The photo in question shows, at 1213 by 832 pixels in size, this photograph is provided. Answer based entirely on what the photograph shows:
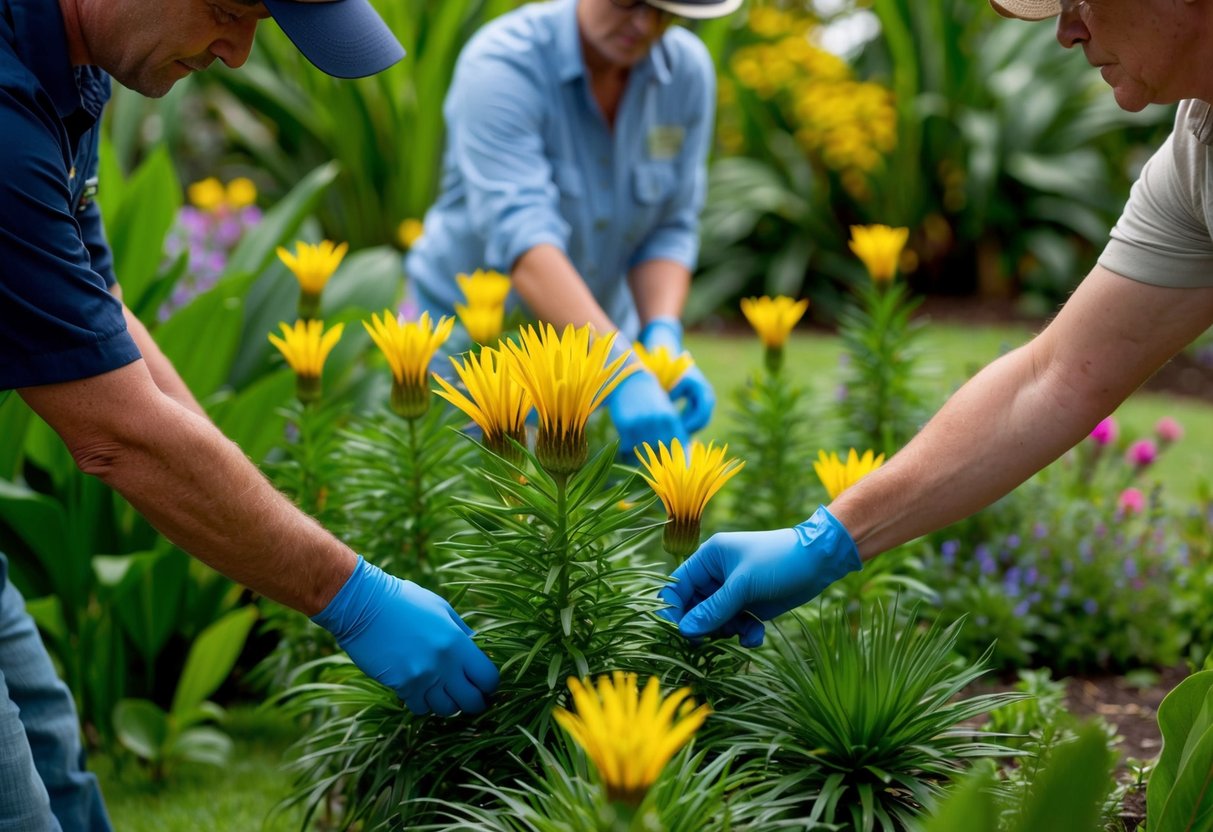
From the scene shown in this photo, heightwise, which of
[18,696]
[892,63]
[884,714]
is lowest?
[892,63]

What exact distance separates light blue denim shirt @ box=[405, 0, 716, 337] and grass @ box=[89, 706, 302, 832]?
1301mm

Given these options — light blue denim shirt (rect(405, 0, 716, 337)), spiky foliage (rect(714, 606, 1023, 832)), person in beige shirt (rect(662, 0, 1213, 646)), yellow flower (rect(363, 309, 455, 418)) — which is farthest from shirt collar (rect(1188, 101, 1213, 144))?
light blue denim shirt (rect(405, 0, 716, 337))

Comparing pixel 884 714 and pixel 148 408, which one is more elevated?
pixel 148 408

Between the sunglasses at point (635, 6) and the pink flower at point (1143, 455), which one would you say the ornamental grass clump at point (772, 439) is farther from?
the pink flower at point (1143, 455)

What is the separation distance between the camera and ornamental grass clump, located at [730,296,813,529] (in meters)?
3.06

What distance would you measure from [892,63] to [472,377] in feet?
24.5

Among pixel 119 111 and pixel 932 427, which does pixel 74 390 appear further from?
pixel 119 111

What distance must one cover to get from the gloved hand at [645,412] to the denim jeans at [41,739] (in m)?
1.26

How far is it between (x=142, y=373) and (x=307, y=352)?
0.69 m

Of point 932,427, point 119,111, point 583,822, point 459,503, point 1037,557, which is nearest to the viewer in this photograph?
point 583,822

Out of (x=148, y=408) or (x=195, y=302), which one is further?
(x=195, y=302)

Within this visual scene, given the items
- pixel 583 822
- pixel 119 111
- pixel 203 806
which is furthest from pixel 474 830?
pixel 119 111

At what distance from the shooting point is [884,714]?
1766 millimetres

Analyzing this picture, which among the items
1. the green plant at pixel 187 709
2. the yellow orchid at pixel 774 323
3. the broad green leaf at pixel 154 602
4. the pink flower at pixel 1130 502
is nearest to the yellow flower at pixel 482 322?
the yellow orchid at pixel 774 323
